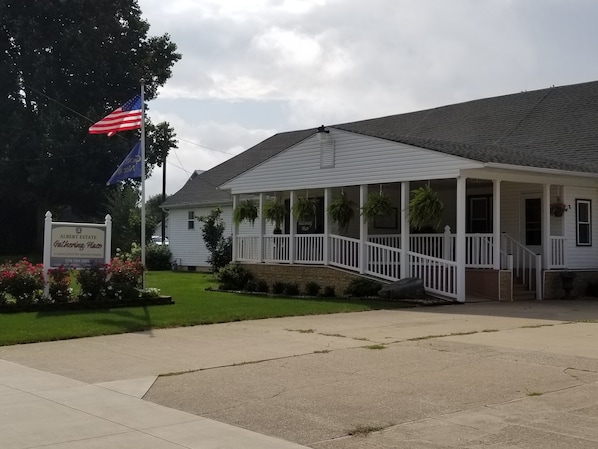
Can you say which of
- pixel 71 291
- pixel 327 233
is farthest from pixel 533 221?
pixel 71 291

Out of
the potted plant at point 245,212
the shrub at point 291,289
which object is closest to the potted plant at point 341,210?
the shrub at point 291,289

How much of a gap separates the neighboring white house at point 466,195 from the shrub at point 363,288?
1.74 ft

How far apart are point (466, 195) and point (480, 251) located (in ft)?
13.5

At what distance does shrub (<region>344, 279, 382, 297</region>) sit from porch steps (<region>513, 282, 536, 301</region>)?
376 cm

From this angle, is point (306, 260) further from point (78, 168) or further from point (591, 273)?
point (78, 168)

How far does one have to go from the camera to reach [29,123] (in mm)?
47281

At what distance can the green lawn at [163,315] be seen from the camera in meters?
13.6

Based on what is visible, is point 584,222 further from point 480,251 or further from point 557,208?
point 480,251

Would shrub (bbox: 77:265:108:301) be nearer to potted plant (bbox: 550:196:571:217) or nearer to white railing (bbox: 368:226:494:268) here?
white railing (bbox: 368:226:494:268)

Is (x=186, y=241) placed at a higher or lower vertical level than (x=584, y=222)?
lower

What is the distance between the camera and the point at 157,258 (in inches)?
1587

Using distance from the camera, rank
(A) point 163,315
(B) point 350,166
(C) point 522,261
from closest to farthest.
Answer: (A) point 163,315
(C) point 522,261
(B) point 350,166

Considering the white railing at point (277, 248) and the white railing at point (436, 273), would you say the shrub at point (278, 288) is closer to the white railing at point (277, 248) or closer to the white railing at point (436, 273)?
the white railing at point (277, 248)

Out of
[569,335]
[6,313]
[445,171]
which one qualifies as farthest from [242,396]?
[445,171]
